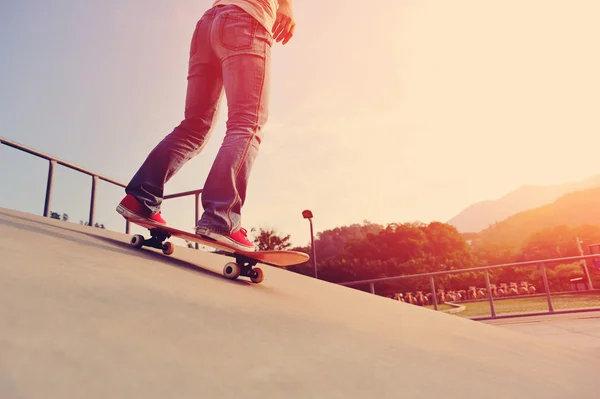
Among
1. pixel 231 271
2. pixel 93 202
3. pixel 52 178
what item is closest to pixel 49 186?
pixel 52 178

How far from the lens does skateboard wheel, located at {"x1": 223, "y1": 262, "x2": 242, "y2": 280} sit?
1.74 metres

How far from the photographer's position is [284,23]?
2209 mm

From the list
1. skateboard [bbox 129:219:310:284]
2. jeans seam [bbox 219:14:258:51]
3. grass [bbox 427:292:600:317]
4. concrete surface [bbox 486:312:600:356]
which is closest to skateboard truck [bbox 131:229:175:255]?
skateboard [bbox 129:219:310:284]

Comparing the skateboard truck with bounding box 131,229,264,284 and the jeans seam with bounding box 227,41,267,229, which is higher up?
the jeans seam with bounding box 227,41,267,229

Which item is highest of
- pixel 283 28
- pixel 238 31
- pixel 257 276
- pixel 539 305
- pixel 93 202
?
pixel 283 28

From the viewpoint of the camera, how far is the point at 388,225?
144 ft

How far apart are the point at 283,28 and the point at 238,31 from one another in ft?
1.60

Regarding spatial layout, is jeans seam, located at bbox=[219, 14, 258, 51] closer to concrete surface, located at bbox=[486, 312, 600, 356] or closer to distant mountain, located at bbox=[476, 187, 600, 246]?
concrete surface, located at bbox=[486, 312, 600, 356]

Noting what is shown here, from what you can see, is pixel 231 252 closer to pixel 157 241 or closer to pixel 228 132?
pixel 157 241

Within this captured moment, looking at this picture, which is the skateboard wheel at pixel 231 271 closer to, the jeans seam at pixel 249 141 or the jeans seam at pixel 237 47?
the jeans seam at pixel 249 141

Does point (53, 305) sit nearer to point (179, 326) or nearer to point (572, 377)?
point (179, 326)

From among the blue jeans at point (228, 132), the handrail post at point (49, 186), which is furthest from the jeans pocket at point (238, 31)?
the handrail post at point (49, 186)

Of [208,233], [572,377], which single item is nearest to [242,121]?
[208,233]

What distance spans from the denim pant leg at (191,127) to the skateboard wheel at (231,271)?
1.57 ft
